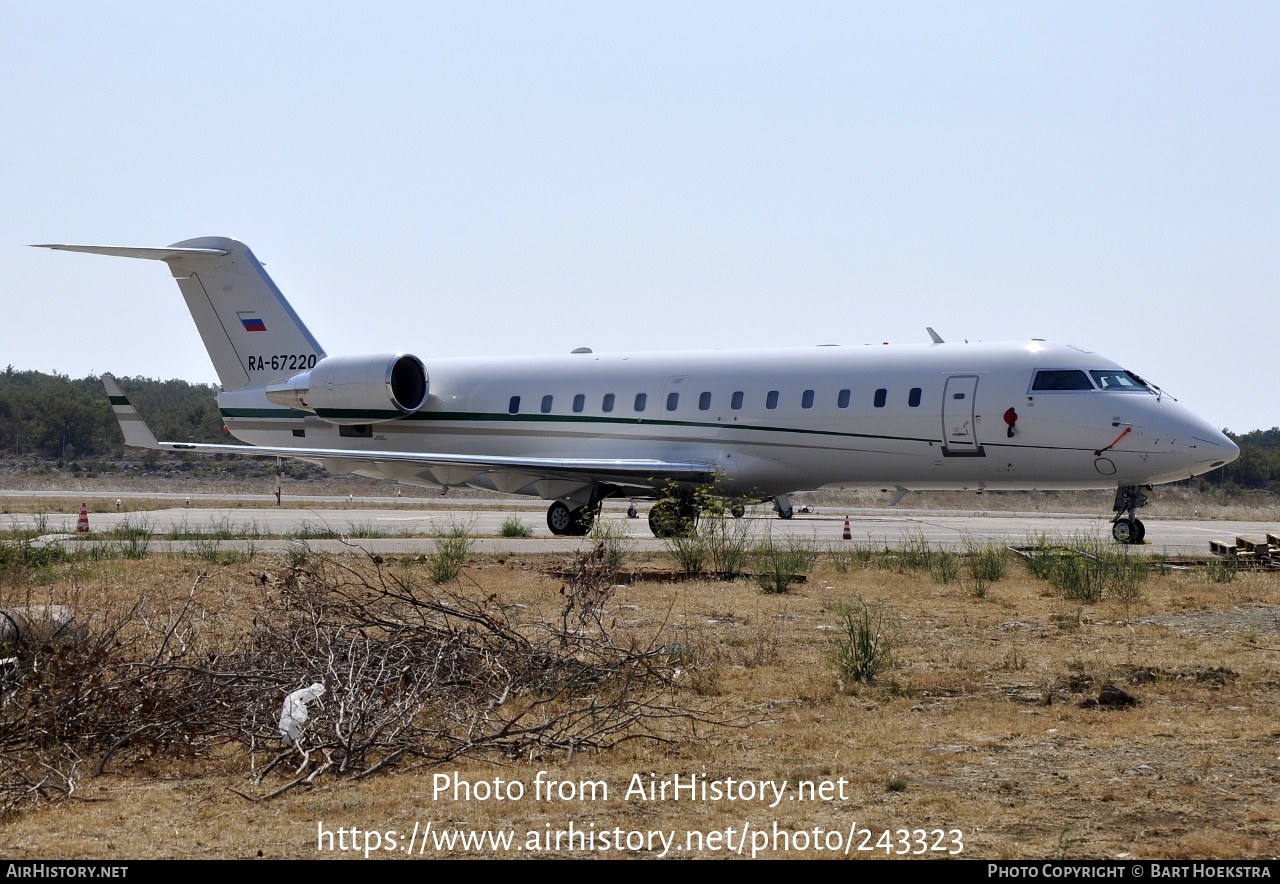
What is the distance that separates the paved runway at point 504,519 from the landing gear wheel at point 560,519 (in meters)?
0.24

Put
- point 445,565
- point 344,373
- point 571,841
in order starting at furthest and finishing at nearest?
point 344,373, point 445,565, point 571,841

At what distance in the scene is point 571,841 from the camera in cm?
531

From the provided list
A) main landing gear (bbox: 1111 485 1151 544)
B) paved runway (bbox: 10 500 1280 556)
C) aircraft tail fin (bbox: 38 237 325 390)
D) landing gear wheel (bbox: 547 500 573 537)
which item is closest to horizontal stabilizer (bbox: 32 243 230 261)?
aircraft tail fin (bbox: 38 237 325 390)

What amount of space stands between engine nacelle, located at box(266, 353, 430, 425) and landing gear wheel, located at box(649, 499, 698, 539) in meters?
5.42

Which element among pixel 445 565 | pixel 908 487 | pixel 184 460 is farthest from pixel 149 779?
pixel 184 460

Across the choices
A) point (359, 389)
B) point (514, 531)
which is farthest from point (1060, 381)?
point (359, 389)

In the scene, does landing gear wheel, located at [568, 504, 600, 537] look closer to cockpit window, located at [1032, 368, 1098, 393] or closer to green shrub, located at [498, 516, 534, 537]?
green shrub, located at [498, 516, 534, 537]

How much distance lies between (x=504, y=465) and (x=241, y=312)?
7.48 metres

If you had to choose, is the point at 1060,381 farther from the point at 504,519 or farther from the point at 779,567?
the point at 504,519

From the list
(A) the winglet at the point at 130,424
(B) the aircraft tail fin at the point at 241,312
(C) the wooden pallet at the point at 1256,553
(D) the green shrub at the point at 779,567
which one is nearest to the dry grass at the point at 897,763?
(D) the green shrub at the point at 779,567

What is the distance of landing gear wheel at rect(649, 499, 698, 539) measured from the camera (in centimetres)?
1955

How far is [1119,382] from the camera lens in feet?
63.4

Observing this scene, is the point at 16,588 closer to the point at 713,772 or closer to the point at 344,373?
the point at 713,772
